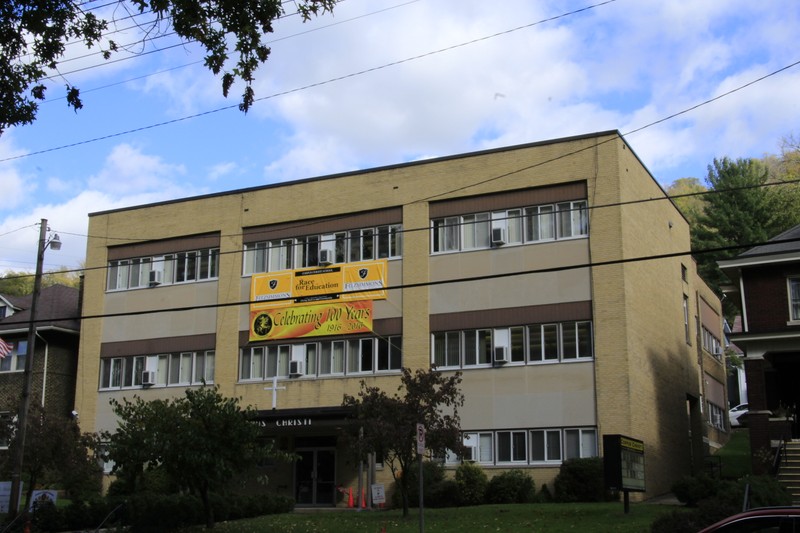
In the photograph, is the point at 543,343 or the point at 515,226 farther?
the point at 515,226

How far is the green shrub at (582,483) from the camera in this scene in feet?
97.5

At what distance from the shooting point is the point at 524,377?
108 ft

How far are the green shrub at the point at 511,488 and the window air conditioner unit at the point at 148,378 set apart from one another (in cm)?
1758

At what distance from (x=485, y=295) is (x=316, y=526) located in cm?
1307

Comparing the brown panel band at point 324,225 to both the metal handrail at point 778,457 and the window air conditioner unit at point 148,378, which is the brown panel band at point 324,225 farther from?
the metal handrail at point 778,457

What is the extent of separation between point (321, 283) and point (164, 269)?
9126mm

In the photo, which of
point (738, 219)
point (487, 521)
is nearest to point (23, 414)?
point (487, 521)

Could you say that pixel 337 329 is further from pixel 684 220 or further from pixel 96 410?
pixel 684 220

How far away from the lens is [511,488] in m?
30.7

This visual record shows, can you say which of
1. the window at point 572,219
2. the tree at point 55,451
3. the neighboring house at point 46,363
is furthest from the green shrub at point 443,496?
the neighboring house at point 46,363

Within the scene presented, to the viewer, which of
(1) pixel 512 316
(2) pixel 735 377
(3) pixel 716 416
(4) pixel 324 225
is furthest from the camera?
(2) pixel 735 377

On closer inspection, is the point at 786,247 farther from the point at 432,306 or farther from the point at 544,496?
the point at 432,306

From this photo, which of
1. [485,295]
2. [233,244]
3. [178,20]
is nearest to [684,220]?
[485,295]

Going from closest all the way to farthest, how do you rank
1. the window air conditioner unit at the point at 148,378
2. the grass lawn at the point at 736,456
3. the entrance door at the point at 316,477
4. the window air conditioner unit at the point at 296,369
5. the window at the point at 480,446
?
the window at the point at 480,446 < the grass lawn at the point at 736,456 < the entrance door at the point at 316,477 < the window air conditioner unit at the point at 296,369 < the window air conditioner unit at the point at 148,378
